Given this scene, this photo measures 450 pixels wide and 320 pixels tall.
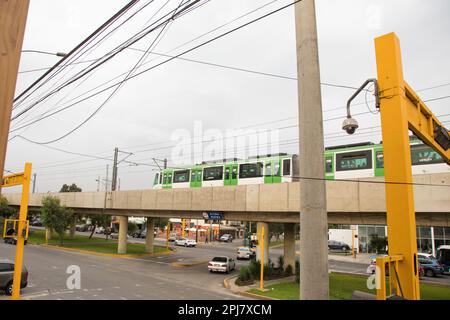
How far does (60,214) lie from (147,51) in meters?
36.0

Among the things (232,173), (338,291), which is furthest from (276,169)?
(338,291)

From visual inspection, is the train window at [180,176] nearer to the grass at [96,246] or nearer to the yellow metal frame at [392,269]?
the grass at [96,246]

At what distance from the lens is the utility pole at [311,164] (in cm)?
412

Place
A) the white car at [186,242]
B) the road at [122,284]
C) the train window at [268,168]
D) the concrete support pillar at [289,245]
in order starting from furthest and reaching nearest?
the white car at [186,242]
the train window at [268,168]
the concrete support pillar at [289,245]
the road at [122,284]

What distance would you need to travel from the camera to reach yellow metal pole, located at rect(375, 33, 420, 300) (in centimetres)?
754

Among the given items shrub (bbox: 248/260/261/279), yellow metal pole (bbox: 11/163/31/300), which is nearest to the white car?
shrub (bbox: 248/260/261/279)

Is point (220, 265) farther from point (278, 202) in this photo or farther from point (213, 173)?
point (213, 173)

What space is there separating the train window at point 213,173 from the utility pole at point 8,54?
3358 centimetres

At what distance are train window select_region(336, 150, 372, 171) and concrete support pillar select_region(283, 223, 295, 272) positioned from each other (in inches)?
235

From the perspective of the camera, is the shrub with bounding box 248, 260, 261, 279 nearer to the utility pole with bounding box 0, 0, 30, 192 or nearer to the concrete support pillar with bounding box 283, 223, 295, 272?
the concrete support pillar with bounding box 283, 223, 295, 272

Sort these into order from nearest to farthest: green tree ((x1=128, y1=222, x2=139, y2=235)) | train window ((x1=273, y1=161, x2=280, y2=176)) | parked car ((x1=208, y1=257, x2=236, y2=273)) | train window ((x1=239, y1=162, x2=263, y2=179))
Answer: parked car ((x1=208, y1=257, x2=236, y2=273)), train window ((x1=273, y1=161, x2=280, y2=176)), train window ((x1=239, y1=162, x2=263, y2=179)), green tree ((x1=128, y1=222, x2=139, y2=235))

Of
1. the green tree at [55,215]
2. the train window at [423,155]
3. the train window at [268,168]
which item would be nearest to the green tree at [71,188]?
the green tree at [55,215]

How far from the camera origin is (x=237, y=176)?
3388cm
